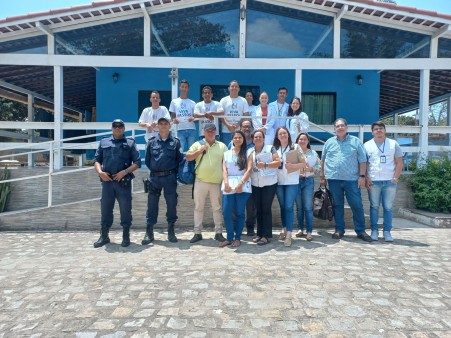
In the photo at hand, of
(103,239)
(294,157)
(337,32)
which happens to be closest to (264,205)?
(294,157)

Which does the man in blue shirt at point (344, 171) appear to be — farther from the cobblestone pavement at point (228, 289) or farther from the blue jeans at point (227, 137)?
the blue jeans at point (227, 137)

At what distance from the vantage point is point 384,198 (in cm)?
509

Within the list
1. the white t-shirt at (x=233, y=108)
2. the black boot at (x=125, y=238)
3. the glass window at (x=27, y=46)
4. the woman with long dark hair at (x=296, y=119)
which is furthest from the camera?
the glass window at (x=27, y=46)

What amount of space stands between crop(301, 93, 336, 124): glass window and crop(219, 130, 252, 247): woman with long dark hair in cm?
617

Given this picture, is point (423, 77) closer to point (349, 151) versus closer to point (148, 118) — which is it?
point (349, 151)

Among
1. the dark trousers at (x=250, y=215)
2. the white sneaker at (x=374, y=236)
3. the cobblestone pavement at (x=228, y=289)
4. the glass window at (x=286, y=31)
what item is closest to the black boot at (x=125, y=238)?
the cobblestone pavement at (x=228, y=289)

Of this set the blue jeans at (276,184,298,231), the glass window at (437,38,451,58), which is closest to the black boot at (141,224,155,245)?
the blue jeans at (276,184,298,231)

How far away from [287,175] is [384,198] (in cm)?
162

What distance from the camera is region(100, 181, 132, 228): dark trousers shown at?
496 cm

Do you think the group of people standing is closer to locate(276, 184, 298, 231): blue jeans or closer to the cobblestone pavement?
locate(276, 184, 298, 231): blue jeans

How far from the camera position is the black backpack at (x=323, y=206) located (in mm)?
5090

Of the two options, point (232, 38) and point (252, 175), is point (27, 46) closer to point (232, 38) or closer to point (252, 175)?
point (232, 38)

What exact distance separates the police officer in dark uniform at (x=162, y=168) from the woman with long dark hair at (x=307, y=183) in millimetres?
1905

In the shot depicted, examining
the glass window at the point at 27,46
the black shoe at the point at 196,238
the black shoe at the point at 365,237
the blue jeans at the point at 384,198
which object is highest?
the glass window at the point at 27,46
